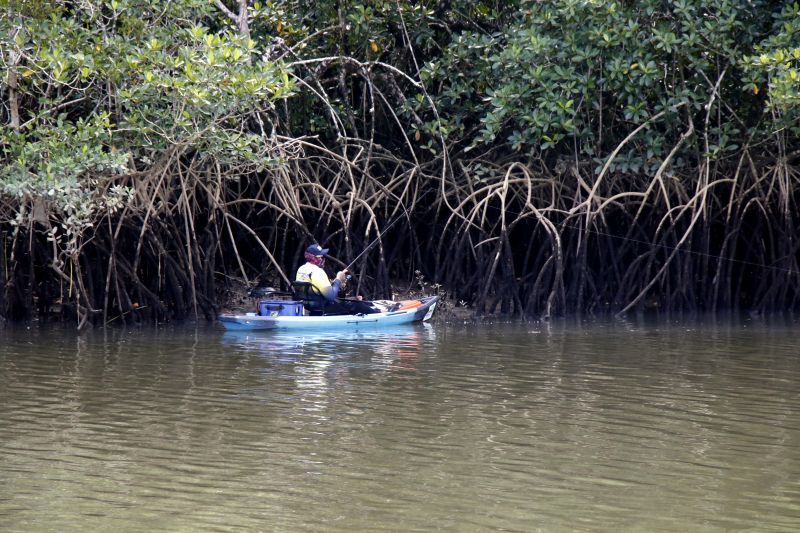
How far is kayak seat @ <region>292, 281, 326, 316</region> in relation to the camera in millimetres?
12391

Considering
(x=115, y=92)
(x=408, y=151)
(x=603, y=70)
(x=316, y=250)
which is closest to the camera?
(x=115, y=92)

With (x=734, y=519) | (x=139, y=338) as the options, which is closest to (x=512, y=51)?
(x=139, y=338)

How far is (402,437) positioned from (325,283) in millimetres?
5843

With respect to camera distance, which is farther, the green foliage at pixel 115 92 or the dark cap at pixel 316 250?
the dark cap at pixel 316 250

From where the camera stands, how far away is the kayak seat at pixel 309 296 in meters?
12.4

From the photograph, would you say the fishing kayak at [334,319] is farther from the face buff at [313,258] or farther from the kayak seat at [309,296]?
the face buff at [313,258]

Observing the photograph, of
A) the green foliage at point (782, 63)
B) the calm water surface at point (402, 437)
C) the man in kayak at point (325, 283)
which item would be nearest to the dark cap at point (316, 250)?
Answer: the man in kayak at point (325, 283)

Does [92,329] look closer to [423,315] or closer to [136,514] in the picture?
[423,315]

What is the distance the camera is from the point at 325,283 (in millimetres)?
12352

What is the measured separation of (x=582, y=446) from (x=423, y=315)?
21.7 feet

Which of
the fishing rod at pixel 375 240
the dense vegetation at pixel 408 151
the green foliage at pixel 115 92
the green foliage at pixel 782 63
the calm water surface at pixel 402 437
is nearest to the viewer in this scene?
the calm water surface at pixel 402 437

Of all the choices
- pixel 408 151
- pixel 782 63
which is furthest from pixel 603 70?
pixel 408 151

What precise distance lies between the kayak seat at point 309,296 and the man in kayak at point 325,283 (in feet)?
0.10

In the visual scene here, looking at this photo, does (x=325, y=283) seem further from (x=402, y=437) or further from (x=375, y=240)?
(x=402, y=437)
